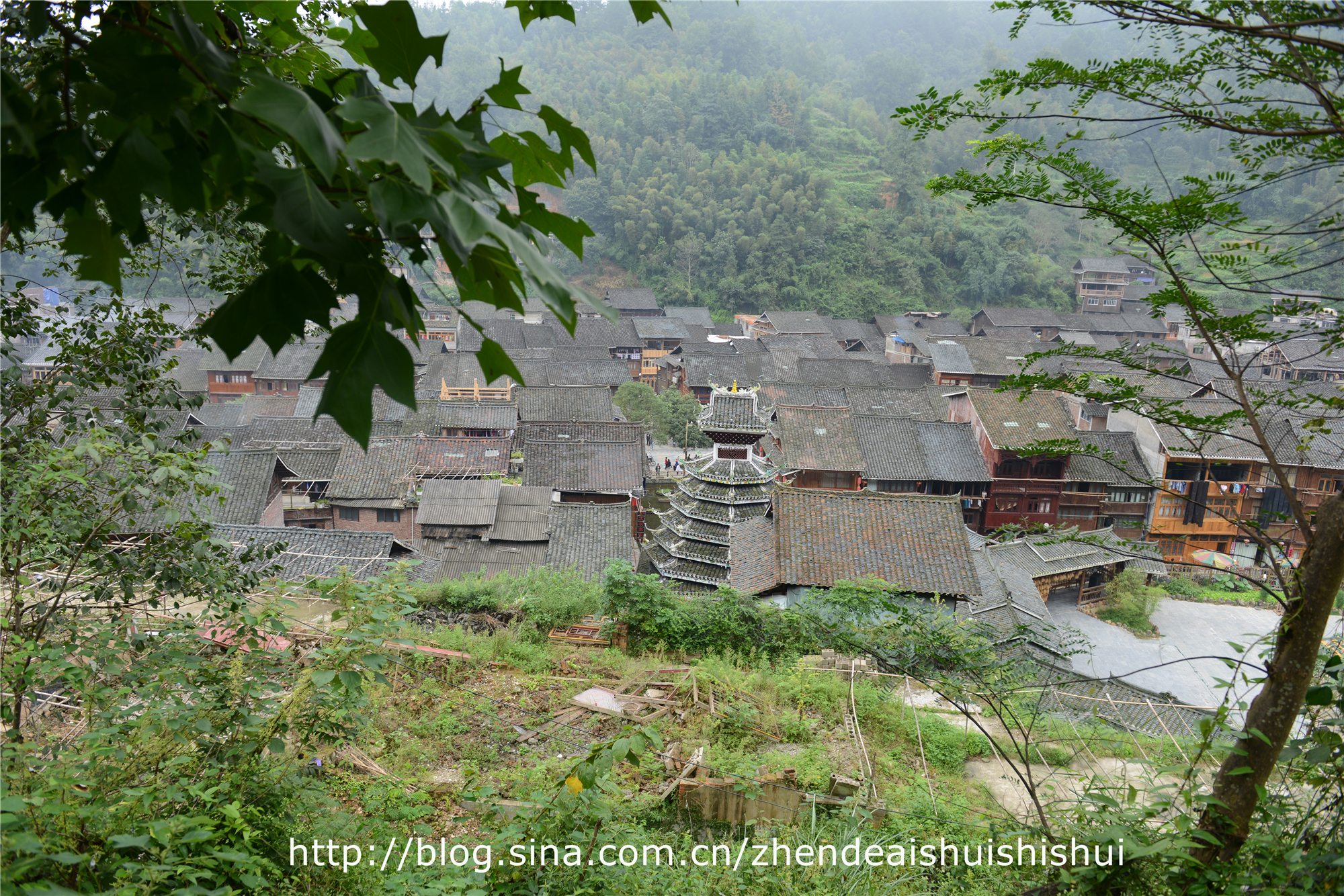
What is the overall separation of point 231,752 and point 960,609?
10407 millimetres

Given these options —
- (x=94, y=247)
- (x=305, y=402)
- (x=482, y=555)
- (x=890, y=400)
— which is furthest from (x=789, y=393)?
(x=94, y=247)

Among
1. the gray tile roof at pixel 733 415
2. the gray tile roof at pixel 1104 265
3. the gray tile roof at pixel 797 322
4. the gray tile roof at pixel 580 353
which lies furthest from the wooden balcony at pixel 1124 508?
the gray tile roof at pixel 1104 265

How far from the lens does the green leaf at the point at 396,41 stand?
1052 mm

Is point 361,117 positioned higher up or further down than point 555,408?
further down

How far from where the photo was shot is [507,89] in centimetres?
119

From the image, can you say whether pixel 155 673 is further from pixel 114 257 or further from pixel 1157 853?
pixel 1157 853

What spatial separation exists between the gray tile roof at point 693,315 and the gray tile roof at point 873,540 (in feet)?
108

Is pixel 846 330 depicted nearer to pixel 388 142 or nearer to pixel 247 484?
pixel 247 484

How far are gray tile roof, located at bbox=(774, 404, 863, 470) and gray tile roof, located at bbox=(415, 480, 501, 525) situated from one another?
8574 mm

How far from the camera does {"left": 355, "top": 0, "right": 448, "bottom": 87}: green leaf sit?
105 cm

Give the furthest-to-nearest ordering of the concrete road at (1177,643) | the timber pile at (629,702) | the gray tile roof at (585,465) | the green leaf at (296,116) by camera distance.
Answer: the gray tile roof at (585,465) < the concrete road at (1177,643) < the timber pile at (629,702) < the green leaf at (296,116)

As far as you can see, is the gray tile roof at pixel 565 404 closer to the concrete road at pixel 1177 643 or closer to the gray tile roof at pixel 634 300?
the concrete road at pixel 1177 643

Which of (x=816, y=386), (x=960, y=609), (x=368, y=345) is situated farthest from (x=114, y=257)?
(x=816, y=386)

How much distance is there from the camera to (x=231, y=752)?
2.88 metres
